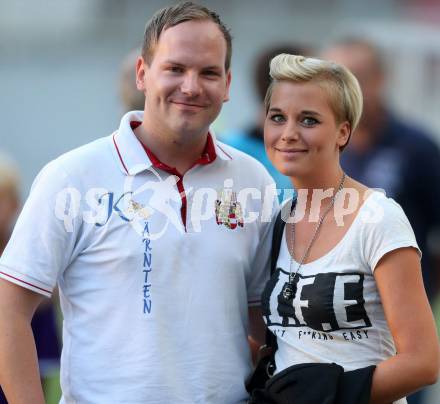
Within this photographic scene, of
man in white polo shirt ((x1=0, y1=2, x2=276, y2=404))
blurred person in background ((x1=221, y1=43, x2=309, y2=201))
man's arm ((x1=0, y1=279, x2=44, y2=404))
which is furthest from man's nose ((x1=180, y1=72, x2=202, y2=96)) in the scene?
blurred person in background ((x1=221, y1=43, x2=309, y2=201))

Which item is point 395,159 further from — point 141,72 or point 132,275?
point 132,275

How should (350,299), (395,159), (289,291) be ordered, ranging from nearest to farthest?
(350,299) < (289,291) < (395,159)

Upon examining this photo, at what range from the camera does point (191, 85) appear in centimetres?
330

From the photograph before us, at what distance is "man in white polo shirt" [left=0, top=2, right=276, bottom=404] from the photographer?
321 centimetres

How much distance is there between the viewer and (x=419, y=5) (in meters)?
16.3

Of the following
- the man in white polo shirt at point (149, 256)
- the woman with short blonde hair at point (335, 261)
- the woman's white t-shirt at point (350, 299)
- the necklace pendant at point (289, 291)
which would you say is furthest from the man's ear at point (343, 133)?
the necklace pendant at point (289, 291)

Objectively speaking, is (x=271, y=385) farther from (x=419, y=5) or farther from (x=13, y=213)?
(x=419, y=5)

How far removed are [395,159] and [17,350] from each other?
8.99ft

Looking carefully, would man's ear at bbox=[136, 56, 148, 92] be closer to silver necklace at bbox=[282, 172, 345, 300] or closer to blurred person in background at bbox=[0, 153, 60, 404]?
silver necklace at bbox=[282, 172, 345, 300]

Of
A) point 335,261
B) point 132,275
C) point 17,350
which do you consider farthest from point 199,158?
point 17,350

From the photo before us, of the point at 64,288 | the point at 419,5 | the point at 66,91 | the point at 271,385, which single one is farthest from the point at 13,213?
the point at 419,5

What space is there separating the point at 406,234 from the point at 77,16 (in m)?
12.6

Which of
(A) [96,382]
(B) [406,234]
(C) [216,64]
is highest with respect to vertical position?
(C) [216,64]

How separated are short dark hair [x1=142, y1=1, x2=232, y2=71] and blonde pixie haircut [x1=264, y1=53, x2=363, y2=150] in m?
0.22
